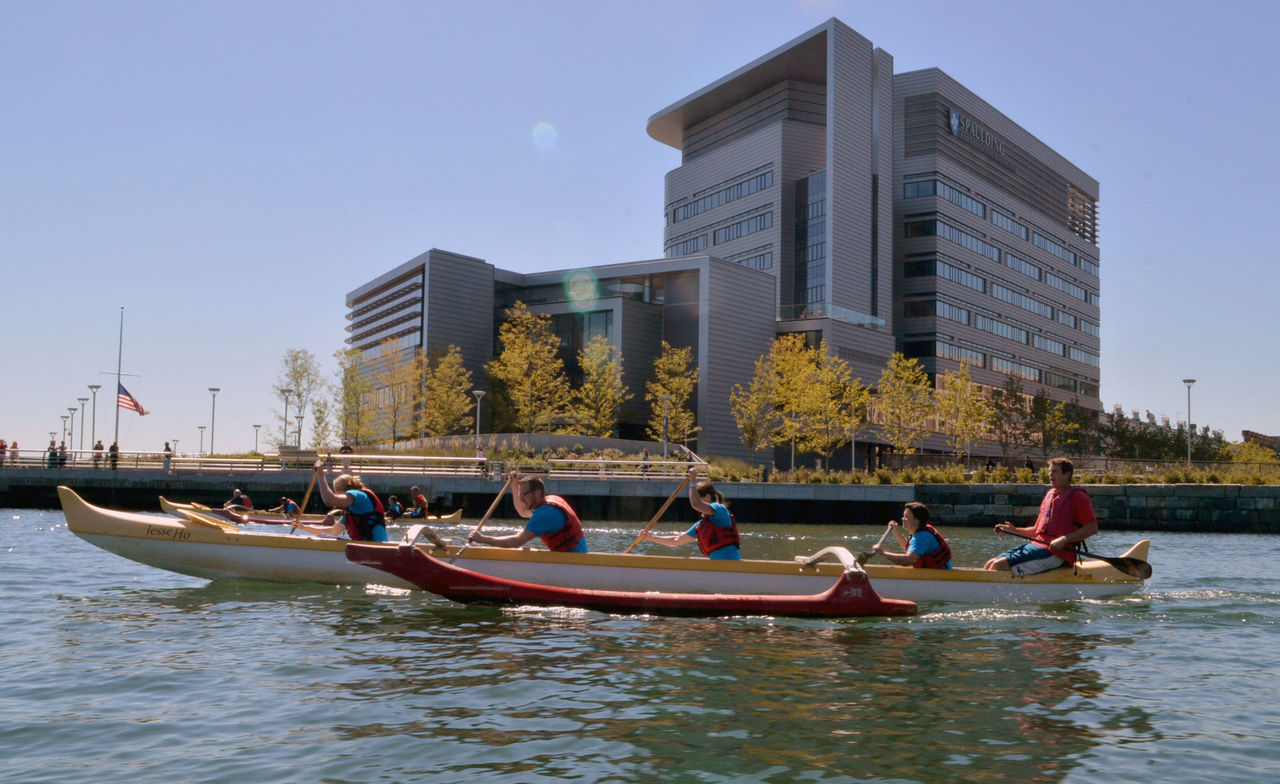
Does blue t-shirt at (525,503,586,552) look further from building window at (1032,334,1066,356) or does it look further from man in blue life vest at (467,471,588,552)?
building window at (1032,334,1066,356)

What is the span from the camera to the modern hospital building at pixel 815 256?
70.4 meters

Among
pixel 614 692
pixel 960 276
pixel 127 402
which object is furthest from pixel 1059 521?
pixel 960 276

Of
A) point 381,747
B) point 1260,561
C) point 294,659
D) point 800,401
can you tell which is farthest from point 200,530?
point 800,401

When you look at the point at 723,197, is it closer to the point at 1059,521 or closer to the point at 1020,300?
the point at 1020,300

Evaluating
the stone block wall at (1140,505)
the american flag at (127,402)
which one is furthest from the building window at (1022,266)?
the american flag at (127,402)

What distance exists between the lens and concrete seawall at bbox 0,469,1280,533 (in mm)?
33406

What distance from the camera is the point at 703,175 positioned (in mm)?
92562

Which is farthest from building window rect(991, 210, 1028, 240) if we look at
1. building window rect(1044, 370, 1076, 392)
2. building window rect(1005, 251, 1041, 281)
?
building window rect(1044, 370, 1076, 392)

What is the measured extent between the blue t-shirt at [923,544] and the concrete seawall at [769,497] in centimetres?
2440

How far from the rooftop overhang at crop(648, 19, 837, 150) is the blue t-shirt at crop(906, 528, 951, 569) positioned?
75.0 metres

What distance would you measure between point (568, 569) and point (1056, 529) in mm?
6573

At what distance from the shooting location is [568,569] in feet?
39.8

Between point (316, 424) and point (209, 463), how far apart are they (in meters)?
25.7

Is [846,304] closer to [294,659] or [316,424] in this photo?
[316,424]
